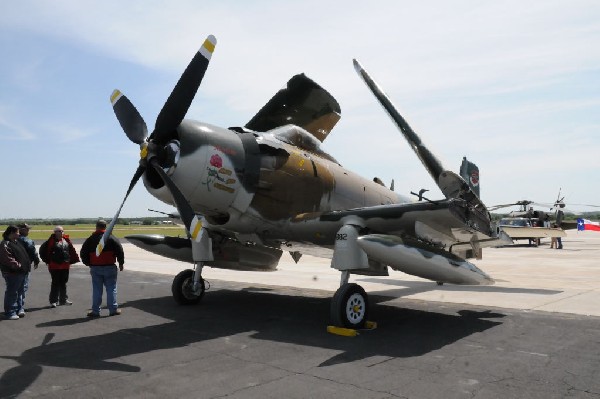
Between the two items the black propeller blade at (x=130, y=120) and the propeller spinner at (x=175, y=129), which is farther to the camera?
the black propeller blade at (x=130, y=120)

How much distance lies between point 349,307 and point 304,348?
1566 millimetres

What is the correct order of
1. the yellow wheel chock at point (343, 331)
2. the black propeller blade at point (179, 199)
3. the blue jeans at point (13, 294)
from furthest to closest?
the blue jeans at point (13, 294) → the black propeller blade at point (179, 199) → the yellow wheel chock at point (343, 331)

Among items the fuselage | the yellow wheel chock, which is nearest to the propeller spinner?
the fuselage

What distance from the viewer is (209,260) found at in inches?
416

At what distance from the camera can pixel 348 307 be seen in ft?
26.6

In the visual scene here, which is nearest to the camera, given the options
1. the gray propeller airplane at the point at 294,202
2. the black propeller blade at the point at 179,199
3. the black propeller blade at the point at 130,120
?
the black propeller blade at the point at 179,199

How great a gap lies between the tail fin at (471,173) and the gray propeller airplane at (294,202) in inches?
34.5

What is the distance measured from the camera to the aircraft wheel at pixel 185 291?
10.9 meters

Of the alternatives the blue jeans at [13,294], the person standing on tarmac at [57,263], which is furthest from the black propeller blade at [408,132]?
the blue jeans at [13,294]

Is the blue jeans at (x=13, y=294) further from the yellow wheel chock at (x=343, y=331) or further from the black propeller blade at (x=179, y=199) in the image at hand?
the yellow wheel chock at (x=343, y=331)

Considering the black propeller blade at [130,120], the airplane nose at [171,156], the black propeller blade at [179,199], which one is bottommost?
the black propeller blade at [179,199]

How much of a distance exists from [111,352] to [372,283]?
10018 millimetres

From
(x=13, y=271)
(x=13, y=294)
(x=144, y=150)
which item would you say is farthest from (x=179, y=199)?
(x=13, y=294)

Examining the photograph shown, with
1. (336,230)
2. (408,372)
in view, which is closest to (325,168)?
(336,230)
